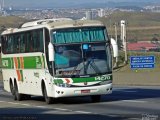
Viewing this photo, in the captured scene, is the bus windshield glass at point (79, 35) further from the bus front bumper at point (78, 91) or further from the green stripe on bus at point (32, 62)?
the bus front bumper at point (78, 91)

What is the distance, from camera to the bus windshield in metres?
25.5

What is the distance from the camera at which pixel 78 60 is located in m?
25.5

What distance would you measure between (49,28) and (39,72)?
238 centimetres

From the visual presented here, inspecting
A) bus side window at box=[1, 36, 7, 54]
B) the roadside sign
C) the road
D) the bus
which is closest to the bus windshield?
the bus

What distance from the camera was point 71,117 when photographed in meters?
20.1

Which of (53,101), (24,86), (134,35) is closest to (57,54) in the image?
(53,101)

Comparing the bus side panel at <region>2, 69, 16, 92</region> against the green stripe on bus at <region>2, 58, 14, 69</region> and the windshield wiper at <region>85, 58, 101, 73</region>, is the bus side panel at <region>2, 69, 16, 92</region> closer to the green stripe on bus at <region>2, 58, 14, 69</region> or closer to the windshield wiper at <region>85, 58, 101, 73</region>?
the green stripe on bus at <region>2, 58, 14, 69</region>

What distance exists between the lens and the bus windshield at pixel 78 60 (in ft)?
83.7

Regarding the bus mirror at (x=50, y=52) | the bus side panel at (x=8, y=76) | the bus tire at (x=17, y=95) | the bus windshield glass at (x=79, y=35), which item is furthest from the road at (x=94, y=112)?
the bus side panel at (x=8, y=76)

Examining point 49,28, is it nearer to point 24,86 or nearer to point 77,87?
point 77,87

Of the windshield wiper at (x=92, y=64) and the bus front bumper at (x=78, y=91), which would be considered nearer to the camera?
the bus front bumper at (x=78, y=91)

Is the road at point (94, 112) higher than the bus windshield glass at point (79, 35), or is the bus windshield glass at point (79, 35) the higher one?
the bus windshield glass at point (79, 35)

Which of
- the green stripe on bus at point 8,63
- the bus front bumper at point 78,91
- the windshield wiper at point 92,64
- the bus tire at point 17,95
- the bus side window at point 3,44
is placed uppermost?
the windshield wiper at point 92,64

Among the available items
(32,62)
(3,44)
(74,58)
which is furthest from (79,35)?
(3,44)
